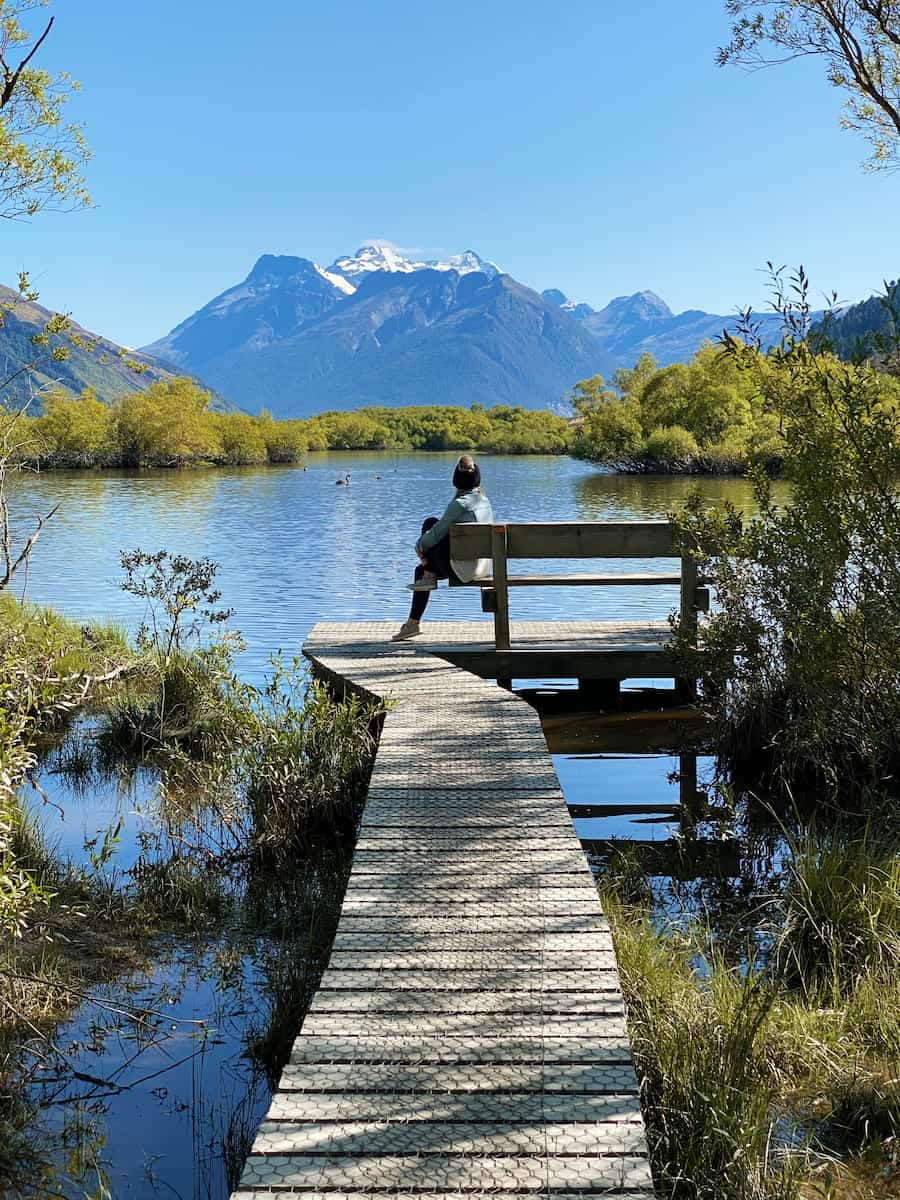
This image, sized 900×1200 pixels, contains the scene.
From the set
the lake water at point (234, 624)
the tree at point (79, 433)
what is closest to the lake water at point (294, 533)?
the lake water at point (234, 624)

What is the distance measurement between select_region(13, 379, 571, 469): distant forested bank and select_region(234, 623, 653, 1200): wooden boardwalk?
43.7m

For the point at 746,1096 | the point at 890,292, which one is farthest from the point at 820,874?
the point at 890,292

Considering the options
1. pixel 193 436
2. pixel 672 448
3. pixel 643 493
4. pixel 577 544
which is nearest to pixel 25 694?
pixel 577 544

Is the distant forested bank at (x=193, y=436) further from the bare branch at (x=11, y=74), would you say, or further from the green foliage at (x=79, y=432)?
the bare branch at (x=11, y=74)

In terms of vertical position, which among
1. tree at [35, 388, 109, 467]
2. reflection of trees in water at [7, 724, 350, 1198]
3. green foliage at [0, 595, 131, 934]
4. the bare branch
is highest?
tree at [35, 388, 109, 467]

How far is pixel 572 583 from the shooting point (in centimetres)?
1130

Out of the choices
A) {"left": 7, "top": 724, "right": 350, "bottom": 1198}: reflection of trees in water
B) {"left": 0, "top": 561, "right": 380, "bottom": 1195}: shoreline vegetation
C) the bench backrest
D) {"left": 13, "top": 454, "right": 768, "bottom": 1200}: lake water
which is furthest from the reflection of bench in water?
{"left": 7, "top": 724, "right": 350, "bottom": 1198}: reflection of trees in water

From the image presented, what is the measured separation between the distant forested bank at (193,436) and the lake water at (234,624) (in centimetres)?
1347

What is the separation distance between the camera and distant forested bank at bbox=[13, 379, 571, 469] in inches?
2904

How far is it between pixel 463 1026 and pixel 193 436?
7791 cm

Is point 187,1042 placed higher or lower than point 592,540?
lower

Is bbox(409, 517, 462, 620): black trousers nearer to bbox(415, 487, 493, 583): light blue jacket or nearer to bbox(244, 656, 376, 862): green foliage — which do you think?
bbox(415, 487, 493, 583): light blue jacket

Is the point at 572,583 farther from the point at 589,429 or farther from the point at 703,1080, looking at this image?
the point at 589,429

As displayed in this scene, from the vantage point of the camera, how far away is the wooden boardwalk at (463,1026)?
2.94 metres
